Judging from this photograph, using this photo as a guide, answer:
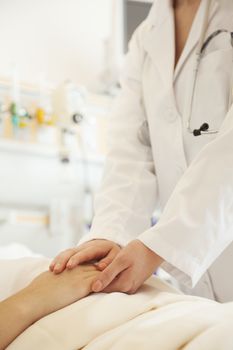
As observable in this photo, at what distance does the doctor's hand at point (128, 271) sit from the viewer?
99 cm

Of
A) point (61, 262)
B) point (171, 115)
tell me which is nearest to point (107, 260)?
point (61, 262)

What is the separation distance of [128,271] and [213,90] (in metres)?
0.59

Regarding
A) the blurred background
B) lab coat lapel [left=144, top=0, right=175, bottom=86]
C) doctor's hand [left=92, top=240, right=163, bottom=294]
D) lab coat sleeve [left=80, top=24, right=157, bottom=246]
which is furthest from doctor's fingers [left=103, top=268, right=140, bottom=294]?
the blurred background

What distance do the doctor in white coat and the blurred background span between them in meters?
0.86

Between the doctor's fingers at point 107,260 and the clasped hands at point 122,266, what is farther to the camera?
the doctor's fingers at point 107,260

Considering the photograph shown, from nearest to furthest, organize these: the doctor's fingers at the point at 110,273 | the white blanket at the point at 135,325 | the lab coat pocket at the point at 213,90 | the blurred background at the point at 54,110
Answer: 1. the white blanket at the point at 135,325
2. the doctor's fingers at the point at 110,273
3. the lab coat pocket at the point at 213,90
4. the blurred background at the point at 54,110

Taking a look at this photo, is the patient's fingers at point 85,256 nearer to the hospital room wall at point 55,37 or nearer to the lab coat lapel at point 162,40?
the lab coat lapel at point 162,40

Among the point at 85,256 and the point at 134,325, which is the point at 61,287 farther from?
the point at 134,325

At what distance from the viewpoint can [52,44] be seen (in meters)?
2.66

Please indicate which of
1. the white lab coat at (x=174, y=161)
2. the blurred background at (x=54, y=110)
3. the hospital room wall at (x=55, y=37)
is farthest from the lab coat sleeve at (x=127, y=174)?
the hospital room wall at (x=55, y=37)

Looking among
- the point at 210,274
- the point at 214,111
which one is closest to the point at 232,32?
the point at 214,111

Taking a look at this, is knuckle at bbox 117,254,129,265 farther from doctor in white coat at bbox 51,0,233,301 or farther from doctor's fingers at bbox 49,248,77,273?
doctor's fingers at bbox 49,248,77,273

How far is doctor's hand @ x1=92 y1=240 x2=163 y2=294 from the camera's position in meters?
0.99

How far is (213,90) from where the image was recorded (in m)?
1.31
